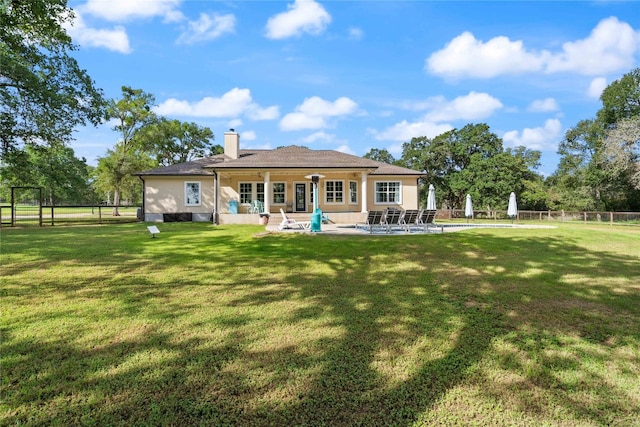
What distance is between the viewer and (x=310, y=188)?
22.6 meters

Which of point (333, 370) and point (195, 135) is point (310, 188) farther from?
point (195, 135)

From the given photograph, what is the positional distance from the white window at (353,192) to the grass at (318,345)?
15.9m

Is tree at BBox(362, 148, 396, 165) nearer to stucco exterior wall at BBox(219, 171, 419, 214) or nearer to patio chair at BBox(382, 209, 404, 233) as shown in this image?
stucco exterior wall at BBox(219, 171, 419, 214)

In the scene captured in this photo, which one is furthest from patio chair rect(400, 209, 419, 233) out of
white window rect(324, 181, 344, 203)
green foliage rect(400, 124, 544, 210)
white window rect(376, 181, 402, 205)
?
green foliage rect(400, 124, 544, 210)

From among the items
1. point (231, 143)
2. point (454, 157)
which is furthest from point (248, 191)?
point (454, 157)

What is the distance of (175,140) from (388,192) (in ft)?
98.7

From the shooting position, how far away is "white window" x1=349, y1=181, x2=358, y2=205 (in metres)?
22.5

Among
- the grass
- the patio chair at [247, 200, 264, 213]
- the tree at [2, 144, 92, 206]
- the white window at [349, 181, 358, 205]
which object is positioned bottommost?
the grass

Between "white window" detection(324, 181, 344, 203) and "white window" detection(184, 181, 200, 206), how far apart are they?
29.2ft

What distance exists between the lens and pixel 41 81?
52.5ft

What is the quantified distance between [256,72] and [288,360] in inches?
527

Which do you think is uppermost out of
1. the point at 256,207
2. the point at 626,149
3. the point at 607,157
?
the point at 626,149

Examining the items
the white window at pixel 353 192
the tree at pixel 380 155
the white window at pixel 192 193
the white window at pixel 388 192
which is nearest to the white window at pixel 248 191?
the white window at pixel 192 193

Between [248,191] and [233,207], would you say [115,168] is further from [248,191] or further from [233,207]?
[233,207]
